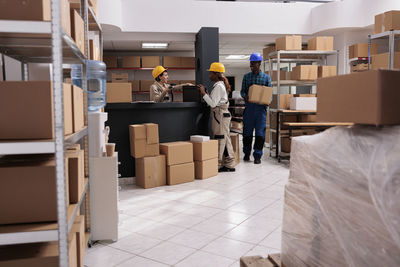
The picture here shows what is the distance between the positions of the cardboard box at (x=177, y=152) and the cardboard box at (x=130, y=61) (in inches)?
231

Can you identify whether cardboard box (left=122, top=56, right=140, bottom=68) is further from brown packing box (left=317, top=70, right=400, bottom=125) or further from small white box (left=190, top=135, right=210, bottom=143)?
brown packing box (left=317, top=70, right=400, bottom=125)

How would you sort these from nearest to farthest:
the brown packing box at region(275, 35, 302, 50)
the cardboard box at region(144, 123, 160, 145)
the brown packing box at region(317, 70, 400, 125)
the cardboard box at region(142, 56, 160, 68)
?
the brown packing box at region(317, 70, 400, 125)
the cardboard box at region(144, 123, 160, 145)
the brown packing box at region(275, 35, 302, 50)
the cardboard box at region(142, 56, 160, 68)

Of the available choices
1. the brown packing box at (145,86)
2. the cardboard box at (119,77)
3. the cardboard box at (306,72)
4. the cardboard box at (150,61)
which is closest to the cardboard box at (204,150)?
the cardboard box at (306,72)

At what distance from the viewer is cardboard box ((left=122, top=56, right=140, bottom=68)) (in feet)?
32.6

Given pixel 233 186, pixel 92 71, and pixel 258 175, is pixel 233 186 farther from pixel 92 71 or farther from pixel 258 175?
pixel 92 71

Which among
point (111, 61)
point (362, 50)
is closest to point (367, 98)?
point (362, 50)

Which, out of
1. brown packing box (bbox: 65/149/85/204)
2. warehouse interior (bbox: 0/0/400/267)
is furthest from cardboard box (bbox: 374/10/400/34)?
brown packing box (bbox: 65/149/85/204)

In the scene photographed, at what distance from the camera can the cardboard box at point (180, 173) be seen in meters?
4.62

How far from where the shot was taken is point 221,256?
8.16ft

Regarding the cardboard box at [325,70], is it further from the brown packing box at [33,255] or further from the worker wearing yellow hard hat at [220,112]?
the brown packing box at [33,255]

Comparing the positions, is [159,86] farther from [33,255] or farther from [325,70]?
[33,255]

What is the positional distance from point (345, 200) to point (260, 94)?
4.78 metres

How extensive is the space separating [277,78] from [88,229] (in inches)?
204

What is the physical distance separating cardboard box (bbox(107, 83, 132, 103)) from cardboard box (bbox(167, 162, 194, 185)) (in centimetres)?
113
